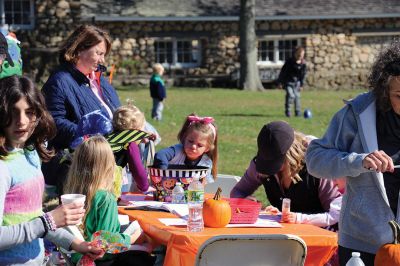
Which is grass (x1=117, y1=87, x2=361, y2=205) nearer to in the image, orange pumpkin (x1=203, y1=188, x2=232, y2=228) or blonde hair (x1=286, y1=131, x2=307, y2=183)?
blonde hair (x1=286, y1=131, x2=307, y2=183)

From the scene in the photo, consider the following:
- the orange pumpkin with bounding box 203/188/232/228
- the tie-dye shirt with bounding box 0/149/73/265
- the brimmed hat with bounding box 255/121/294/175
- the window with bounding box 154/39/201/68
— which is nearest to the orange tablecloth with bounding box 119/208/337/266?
the orange pumpkin with bounding box 203/188/232/228

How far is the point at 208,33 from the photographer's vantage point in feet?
107

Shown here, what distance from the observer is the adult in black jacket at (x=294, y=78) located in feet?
67.9

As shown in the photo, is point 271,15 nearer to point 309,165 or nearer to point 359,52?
point 359,52

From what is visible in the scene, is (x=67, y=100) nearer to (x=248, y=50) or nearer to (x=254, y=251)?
(x=254, y=251)

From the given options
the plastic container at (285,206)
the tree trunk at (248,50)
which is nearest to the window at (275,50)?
the tree trunk at (248,50)

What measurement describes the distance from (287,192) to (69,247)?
1886 mm

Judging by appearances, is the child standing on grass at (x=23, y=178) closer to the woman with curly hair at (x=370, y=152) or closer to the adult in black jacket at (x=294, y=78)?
the woman with curly hair at (x=370, y=152)

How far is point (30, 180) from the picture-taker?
4090 mm

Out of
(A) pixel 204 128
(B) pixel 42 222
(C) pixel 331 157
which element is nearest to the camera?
(B) pixel 42 222

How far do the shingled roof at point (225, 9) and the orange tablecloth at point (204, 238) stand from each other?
26661 mm

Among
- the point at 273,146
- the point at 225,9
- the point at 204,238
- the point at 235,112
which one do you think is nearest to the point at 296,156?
the point at 273,146

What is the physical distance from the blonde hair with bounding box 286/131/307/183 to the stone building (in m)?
24.6

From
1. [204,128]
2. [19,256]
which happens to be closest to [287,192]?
[204,128]
